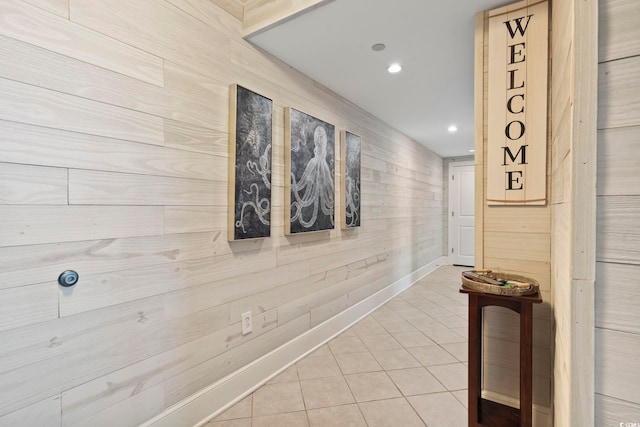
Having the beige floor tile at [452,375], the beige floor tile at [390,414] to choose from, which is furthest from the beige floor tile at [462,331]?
the beige floor tile at [390,414]

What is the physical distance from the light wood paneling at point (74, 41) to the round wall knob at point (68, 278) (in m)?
0.84

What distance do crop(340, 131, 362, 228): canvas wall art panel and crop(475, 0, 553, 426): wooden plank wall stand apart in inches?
55.6

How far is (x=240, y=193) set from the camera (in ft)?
6.12

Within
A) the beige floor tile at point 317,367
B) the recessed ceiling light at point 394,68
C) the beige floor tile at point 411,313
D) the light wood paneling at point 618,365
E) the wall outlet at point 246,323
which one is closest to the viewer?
the light wood paneling at point 618,365

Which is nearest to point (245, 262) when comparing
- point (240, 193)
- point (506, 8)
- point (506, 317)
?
point (240, 193)

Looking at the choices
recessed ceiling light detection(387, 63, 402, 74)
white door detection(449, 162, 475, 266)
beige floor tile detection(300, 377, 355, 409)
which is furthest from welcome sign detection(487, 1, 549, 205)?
white door detection(449, 162, 475, 266)

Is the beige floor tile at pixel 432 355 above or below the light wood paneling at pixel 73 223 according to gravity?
below

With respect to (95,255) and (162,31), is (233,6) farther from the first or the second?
(95,255)

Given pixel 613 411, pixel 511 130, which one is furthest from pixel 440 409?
pixel 511 130

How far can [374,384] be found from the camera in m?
2.09

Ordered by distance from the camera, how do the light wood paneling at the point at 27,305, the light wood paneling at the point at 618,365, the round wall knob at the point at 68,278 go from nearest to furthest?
the light wood paneling at the point at 618,365 < the light wood paneling at the point at 27,305 < the round wall knob at the point at 68,278

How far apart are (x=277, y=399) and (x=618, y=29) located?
2157mm

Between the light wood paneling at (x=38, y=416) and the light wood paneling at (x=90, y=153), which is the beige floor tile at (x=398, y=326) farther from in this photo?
the light wood paneling at (x=38, y=416)

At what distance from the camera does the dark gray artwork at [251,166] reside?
1.84 meters
